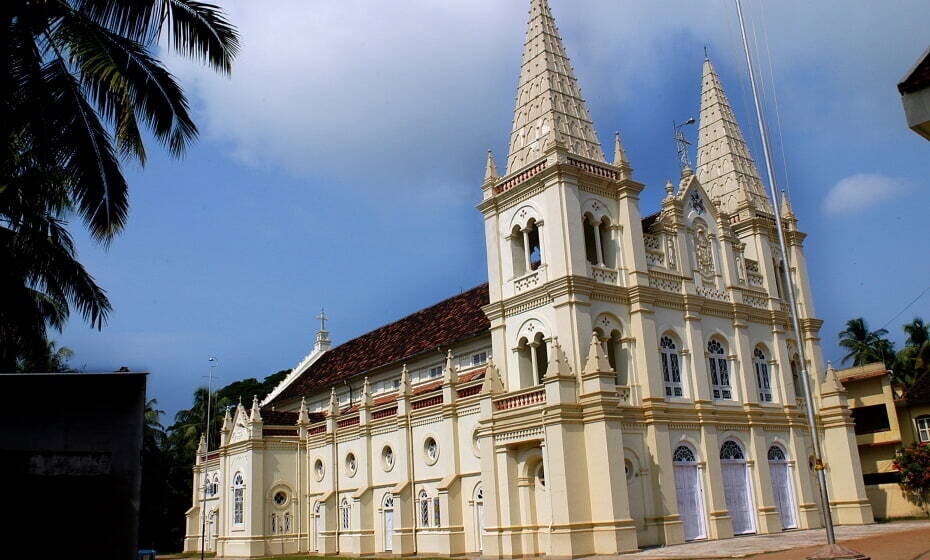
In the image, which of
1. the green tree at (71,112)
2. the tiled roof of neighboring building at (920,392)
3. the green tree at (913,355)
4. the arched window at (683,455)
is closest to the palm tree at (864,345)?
the green tree at (913,355)

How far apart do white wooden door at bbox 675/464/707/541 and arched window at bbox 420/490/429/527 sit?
33.2ft

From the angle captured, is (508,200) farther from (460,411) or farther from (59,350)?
(59,350)

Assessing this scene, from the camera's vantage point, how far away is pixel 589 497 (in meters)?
24.2

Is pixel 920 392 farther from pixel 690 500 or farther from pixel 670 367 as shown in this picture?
pixel 690 500

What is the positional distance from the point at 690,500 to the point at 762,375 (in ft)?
25.2

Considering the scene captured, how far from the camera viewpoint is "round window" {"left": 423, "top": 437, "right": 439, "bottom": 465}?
31.8m

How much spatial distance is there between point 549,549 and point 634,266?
33.6ft

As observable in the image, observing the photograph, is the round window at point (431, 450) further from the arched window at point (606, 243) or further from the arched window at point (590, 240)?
the arched window at point (606, 243)

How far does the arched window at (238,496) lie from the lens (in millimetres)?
40062

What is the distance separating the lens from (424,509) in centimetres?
3200

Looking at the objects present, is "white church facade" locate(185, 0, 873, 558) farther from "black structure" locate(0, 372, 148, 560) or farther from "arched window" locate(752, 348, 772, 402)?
"black structure" locate(0, 372, 148, 560)

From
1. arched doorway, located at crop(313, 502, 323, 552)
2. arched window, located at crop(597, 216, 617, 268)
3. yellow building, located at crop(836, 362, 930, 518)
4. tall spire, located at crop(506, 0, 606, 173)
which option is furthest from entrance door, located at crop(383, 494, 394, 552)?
yellow building, located at crop(836, 362, 930, 518)

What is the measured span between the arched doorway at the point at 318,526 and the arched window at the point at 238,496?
3981 millimetres

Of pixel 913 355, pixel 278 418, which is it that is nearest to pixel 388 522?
pixel 278 418
